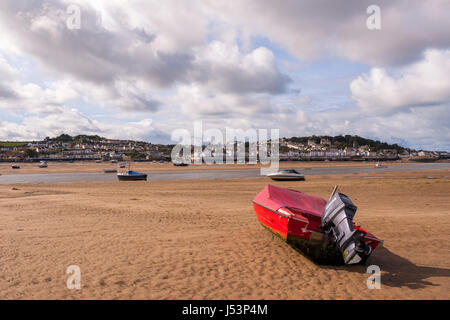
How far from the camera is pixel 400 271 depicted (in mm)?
7883

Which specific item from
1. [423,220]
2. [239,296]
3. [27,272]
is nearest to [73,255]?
[27,272]

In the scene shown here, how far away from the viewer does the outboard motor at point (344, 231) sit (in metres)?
6.89

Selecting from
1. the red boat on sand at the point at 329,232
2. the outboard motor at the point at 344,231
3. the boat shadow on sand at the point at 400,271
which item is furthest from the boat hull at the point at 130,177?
the outboard motor at the point at 344,231

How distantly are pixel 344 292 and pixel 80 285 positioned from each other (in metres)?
5.67

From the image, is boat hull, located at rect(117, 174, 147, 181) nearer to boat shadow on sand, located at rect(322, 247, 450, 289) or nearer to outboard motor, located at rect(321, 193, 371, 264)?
boat shadow on sand, located at rect(322, 247, 450, 289)

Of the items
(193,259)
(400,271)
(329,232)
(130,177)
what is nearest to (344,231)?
(329,232)

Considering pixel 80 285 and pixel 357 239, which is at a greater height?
pixel 357 239

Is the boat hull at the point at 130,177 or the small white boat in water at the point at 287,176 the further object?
the boat hull at the point at 130,177

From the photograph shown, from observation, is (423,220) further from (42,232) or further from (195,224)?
(42,232)

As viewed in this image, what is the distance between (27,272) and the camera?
6891 mm

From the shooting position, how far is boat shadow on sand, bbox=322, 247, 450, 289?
7.16 m

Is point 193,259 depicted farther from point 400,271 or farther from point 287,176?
point 287,176

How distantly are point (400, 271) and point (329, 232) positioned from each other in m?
2.26

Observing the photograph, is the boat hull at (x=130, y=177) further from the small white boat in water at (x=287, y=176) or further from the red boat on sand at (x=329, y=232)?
the red boat on sand at (x=329, y=232)
